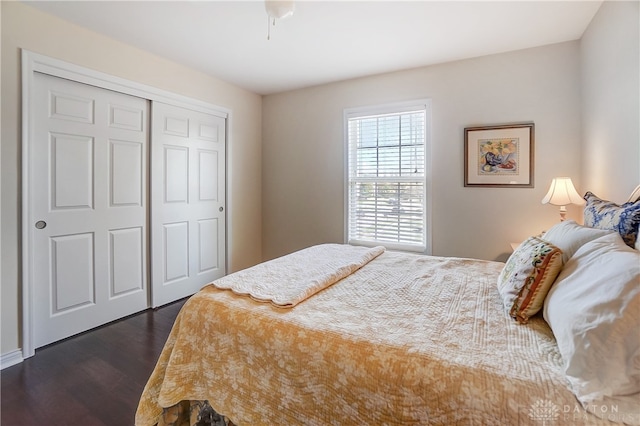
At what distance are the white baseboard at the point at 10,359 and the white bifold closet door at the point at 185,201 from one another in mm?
1026

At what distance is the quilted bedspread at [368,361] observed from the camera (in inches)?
32.5

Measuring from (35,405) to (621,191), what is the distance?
3601 mm

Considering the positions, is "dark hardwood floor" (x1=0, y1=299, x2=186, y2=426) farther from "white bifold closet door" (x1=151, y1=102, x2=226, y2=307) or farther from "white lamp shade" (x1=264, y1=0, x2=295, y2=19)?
"white lamp shade" (x1=264, y1=0, x2=295, y2=19)

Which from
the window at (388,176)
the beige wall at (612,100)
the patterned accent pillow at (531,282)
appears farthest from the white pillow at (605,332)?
the window at (388,176)

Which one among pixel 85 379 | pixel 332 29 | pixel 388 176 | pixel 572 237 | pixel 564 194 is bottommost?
pixel 85 379

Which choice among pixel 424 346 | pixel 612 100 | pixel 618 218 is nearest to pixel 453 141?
pixel 612 100

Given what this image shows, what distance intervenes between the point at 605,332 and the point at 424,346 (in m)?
0.46

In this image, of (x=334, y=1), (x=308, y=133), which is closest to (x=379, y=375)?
(x=334, y=1)

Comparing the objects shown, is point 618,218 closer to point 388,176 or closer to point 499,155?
point 499,155

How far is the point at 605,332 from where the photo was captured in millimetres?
772

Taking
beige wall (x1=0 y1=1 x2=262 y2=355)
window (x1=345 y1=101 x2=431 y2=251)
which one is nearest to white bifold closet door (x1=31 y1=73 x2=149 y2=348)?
beige wall (x1=0 y1=1 x2=262 y2=355)

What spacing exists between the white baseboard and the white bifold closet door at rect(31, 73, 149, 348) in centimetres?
15

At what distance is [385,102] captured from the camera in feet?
11.0

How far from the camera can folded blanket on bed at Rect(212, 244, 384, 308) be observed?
1.43 metres
